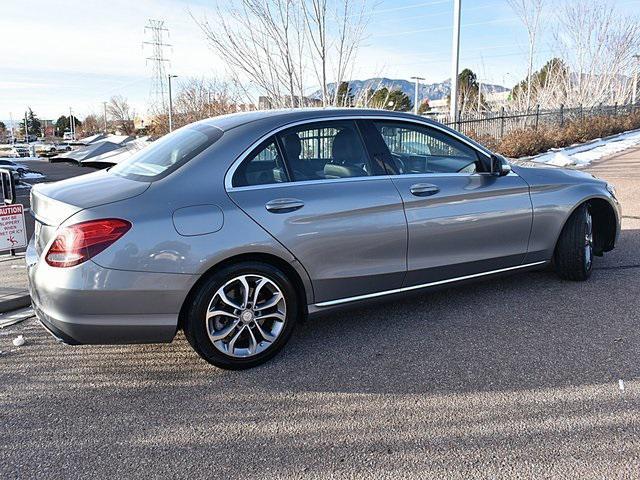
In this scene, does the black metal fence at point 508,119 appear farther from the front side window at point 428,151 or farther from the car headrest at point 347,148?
the car headrest at point 347,148

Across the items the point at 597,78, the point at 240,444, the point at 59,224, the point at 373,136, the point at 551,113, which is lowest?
the point at 240,444

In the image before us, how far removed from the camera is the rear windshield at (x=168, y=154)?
3.32 metres

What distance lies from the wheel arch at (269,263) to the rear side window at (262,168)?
0.45 meters

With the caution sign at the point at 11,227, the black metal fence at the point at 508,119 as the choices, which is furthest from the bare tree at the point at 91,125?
the caution sign at the point at 11,227

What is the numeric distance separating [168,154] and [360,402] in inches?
79.2

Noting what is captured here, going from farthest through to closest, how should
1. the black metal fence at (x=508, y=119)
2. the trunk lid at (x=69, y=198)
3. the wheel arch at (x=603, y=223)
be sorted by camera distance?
the black metal fence at (x=508, y=119)
the wheel arch at (x=603, y=223)
the trunk lid at (x=69, y=198)

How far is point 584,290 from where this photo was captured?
4.61 meters

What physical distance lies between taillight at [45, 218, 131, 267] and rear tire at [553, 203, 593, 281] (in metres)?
3.64

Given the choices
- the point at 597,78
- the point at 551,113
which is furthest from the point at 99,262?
the point at 597,78

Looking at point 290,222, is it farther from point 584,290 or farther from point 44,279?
point 584,290

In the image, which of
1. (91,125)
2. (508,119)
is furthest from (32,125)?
(508,119)

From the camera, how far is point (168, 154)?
354 centimetres

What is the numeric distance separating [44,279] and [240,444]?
143cm

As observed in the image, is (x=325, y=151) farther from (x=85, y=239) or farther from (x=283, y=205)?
(x=85, y=239)
